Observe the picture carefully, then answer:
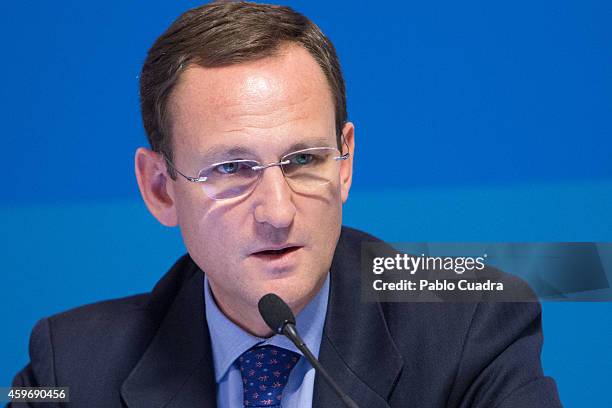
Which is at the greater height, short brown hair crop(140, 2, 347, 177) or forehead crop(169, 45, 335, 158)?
short brown hair crop(140, 2, 347, 177)

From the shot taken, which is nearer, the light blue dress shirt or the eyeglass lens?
the eyeglass lens

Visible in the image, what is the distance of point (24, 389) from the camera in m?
2.05

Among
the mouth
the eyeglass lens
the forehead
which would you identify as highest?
the forehead

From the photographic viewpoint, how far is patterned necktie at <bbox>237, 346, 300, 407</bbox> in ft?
5.94

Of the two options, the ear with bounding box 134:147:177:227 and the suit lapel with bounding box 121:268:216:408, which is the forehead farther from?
the suit lapel with bounding box 121:268:216:408

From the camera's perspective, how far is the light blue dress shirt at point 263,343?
1.82 m

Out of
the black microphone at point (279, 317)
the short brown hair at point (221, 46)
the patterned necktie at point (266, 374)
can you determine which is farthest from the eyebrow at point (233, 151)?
the patterned necktie at point (266, 374)

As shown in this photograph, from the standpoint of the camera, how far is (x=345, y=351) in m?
1.85

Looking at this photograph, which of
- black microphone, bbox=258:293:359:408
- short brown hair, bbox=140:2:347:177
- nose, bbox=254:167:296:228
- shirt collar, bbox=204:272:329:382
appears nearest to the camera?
black microphone, bbox=258:293:359:408

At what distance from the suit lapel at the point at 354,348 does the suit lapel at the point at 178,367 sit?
24cm

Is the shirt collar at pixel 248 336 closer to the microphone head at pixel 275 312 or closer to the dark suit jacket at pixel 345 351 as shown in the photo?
the dark suit jacket at pixel 345 351

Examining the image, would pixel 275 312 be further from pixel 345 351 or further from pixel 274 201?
pixel 345 351

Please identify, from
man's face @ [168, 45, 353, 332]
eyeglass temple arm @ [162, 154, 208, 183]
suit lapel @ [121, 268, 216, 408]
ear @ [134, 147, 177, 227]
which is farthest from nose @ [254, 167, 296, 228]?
suit lapel @ [121, 268, 216, 408]

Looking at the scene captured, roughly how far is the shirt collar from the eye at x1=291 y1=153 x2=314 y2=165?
305mm
